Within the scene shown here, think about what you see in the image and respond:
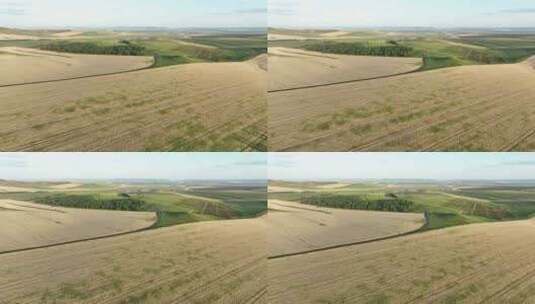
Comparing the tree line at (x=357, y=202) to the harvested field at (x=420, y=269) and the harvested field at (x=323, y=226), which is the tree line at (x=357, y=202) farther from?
the harvested field at (x=420, y=269)

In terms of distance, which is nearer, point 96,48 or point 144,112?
point 144,112

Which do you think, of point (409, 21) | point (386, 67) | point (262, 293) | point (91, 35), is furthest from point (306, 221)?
point (91, 35)

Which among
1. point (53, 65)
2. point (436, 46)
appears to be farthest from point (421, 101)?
point (53, 65)

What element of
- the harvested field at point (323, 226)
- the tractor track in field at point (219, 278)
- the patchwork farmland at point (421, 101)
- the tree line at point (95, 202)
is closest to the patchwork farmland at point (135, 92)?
the patchwork farmland at point (421, 101)

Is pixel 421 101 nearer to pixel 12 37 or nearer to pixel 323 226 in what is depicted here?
pixel 323 226

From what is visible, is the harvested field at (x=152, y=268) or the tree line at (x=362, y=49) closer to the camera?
the harvested field at (x=152, y=268)

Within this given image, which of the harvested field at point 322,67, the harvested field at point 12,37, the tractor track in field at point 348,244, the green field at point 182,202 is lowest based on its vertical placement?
the tractor track in field at point 348,244

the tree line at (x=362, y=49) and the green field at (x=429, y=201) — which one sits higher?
the tree line at (x=362, y=49)
